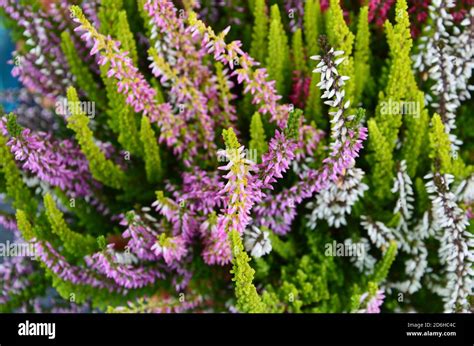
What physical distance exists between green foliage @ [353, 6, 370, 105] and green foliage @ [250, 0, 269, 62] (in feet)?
0.67

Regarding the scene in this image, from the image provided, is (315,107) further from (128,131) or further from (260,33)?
(128,131)

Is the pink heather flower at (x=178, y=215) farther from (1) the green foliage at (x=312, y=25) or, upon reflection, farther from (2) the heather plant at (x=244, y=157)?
(1) the green foliage at (x=312, y=25)

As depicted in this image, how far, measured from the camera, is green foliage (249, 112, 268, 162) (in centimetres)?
133

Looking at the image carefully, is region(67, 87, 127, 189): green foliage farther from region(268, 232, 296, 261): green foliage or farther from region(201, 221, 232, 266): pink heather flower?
region(268, 232, 296, 261): green foliage

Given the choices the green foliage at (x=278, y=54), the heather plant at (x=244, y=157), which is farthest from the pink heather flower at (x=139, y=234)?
the green foliage at (x=278, y=54)

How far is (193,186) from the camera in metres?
1.43

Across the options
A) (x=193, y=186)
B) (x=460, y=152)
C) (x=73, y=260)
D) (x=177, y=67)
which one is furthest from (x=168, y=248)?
(x=460, y=152)

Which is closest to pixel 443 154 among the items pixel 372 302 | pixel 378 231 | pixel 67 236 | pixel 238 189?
pixel 378 231

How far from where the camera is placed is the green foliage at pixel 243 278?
3.77 ft

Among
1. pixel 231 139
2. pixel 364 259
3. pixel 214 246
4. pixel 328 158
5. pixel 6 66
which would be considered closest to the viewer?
pixel 231 139

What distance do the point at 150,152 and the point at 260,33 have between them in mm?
364

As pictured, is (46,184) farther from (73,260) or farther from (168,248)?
(168,248)

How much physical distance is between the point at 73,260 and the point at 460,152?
932 millimetres

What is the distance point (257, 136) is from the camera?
1357mm
